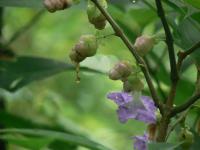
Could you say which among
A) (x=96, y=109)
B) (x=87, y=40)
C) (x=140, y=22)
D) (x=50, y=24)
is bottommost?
(x=96, y=109)

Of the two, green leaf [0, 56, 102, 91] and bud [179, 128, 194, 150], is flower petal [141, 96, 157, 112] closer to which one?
bud [179, 128, 194, 150]

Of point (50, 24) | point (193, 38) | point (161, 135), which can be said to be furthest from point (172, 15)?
point (50, 24)

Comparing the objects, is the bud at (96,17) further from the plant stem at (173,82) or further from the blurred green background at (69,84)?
the blurred green background at (69,84)

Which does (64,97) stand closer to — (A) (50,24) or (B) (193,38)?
(A) (50,24)

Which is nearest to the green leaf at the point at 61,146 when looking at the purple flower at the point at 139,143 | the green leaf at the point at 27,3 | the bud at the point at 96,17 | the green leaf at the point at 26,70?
the green leaf at the point at 26,70

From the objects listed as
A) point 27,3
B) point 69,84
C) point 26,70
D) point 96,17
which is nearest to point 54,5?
point 96,17

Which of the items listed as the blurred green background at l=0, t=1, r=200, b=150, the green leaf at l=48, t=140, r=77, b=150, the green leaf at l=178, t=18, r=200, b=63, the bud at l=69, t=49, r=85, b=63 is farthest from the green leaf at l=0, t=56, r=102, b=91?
the blurred green background at l=0, t=1, r=200, b=150

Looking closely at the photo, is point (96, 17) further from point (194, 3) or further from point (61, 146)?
point (61, 146)
